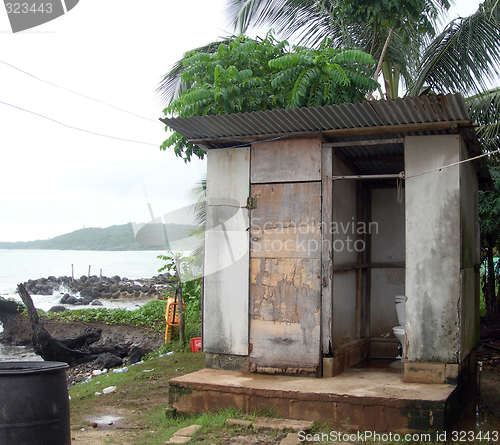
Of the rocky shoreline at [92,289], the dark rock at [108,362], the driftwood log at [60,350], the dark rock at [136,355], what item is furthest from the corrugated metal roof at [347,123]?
the rocky shoreline at [92,289]

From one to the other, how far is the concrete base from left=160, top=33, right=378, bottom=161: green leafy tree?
4.02 meters

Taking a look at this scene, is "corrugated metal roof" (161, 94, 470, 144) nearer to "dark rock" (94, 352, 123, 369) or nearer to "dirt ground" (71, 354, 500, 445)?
"dirt ground" (71, 354, 500, 445)

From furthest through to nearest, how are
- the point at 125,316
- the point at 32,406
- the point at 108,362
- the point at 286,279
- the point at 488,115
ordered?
the point at 125,316 < the point at 108,362 < the point at 488,115 < the point at 286,279 < the point at 32,406

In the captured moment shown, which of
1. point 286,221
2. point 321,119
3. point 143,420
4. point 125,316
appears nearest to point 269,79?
point 321,119

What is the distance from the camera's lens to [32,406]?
3570 millimetres

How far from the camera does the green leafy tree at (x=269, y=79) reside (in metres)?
7.29

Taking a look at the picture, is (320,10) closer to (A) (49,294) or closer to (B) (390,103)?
(B) (390,103)

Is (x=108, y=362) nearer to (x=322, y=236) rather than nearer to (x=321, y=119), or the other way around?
(x=322, y=236)

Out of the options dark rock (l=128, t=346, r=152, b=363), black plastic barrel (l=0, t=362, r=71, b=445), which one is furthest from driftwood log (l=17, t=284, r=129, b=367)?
black plastic barrel (l=0, t=362, r=71, b=445)

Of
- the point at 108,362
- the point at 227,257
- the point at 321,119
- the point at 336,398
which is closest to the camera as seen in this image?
the point at 336,398

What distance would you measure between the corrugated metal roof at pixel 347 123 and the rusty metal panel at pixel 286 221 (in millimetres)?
679

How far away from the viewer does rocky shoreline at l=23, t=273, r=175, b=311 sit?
99.8 ft

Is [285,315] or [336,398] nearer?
[336,398]

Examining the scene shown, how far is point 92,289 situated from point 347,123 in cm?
3105
